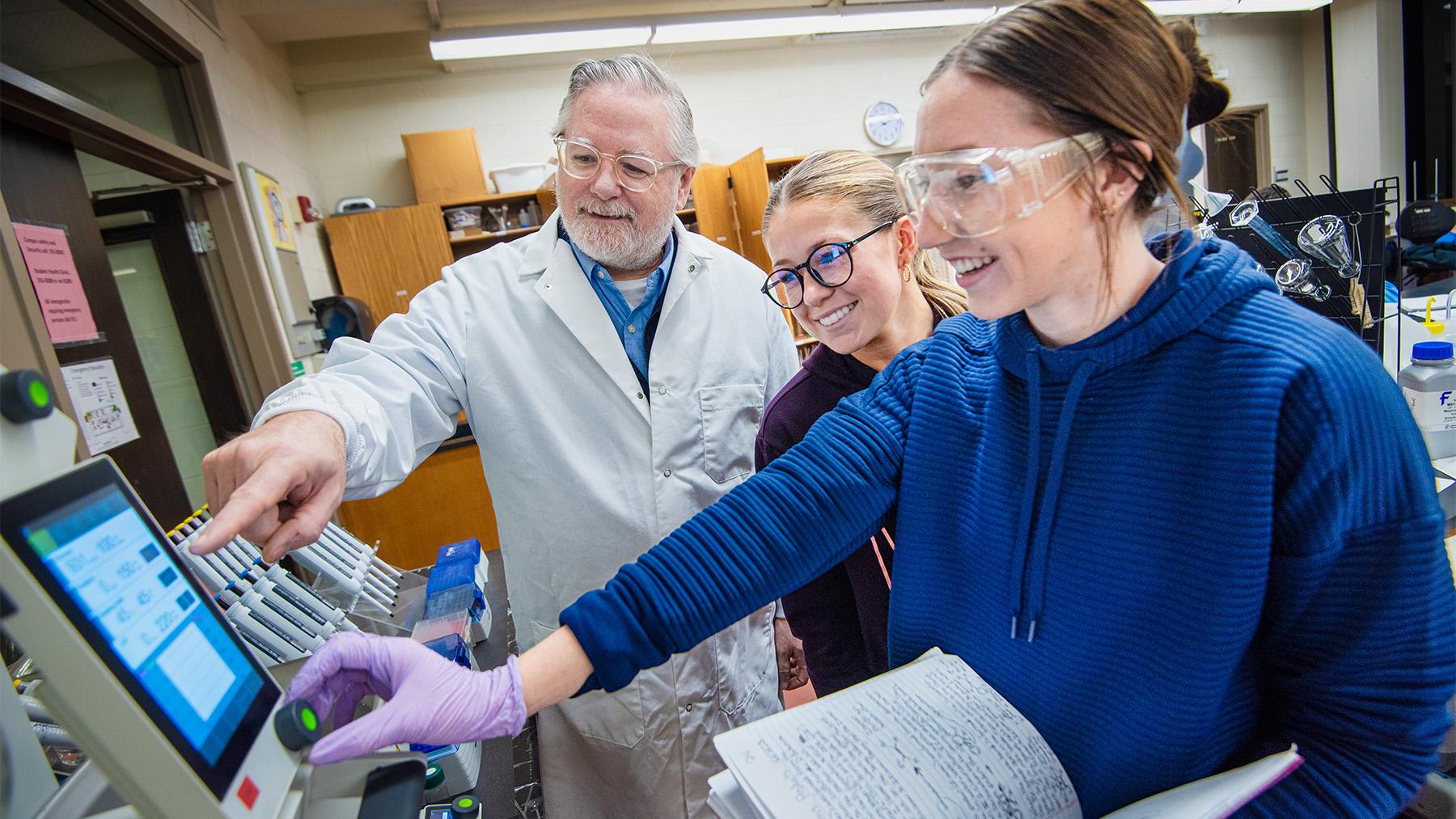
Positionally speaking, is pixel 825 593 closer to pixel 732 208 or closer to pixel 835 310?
pixel 835 310

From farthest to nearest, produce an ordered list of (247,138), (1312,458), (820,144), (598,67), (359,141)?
(820,144) → (359,141) → (247,138) → (598,67) → (1312,458)

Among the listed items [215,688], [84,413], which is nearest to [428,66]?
[84,413]

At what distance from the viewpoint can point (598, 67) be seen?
129cm

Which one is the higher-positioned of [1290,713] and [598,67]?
[598,67]

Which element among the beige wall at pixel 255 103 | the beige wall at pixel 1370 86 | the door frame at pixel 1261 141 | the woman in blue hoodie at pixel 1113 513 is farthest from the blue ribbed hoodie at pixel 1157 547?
the beige wall at pixel 1370 86

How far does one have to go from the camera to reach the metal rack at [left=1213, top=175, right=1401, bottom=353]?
154 centimetres

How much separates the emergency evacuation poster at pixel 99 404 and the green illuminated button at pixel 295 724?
1.85 m

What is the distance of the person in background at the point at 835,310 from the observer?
3.75 feet

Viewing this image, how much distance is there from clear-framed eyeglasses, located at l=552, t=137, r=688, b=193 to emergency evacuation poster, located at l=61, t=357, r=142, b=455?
5.15 feet

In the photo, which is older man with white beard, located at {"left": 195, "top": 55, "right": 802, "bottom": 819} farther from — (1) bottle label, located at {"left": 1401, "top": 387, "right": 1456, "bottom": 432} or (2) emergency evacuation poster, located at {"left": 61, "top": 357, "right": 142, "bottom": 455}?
(1) bottle label, located at {"left": 1401, "top": 387, "right": 1456, "bottom": 432}

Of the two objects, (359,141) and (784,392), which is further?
(359,141)

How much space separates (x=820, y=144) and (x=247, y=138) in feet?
12.1

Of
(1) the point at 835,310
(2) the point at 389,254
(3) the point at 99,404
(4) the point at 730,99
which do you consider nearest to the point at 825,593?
(1) the point at 835,310

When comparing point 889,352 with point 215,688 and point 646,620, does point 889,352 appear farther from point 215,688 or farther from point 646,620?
point 215,688
